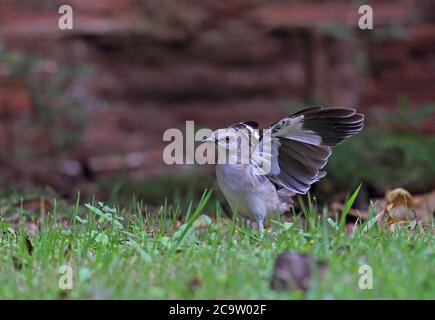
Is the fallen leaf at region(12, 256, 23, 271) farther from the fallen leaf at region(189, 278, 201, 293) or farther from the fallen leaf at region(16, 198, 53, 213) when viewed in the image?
the fallen leaf at region(16, 198, 53, 213)

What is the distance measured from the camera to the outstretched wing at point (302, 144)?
188 inches

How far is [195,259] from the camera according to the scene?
3871mm

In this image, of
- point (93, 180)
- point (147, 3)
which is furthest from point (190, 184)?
point (147, 3)

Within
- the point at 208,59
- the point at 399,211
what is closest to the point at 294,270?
the point at 399,211

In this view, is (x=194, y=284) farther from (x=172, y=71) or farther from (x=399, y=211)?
(x=172, y=71)

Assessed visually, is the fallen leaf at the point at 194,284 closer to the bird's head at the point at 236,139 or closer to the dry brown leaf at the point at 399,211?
the bird's head at the point at 236,139

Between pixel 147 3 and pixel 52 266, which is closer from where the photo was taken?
pixel 52 266

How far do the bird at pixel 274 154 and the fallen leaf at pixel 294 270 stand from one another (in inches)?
47.9

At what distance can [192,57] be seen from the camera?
1094 cm

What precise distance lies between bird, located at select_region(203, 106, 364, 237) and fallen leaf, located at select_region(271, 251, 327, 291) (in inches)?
47.9

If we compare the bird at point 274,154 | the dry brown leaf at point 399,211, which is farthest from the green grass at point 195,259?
the dry brown leaf at point 399,211
